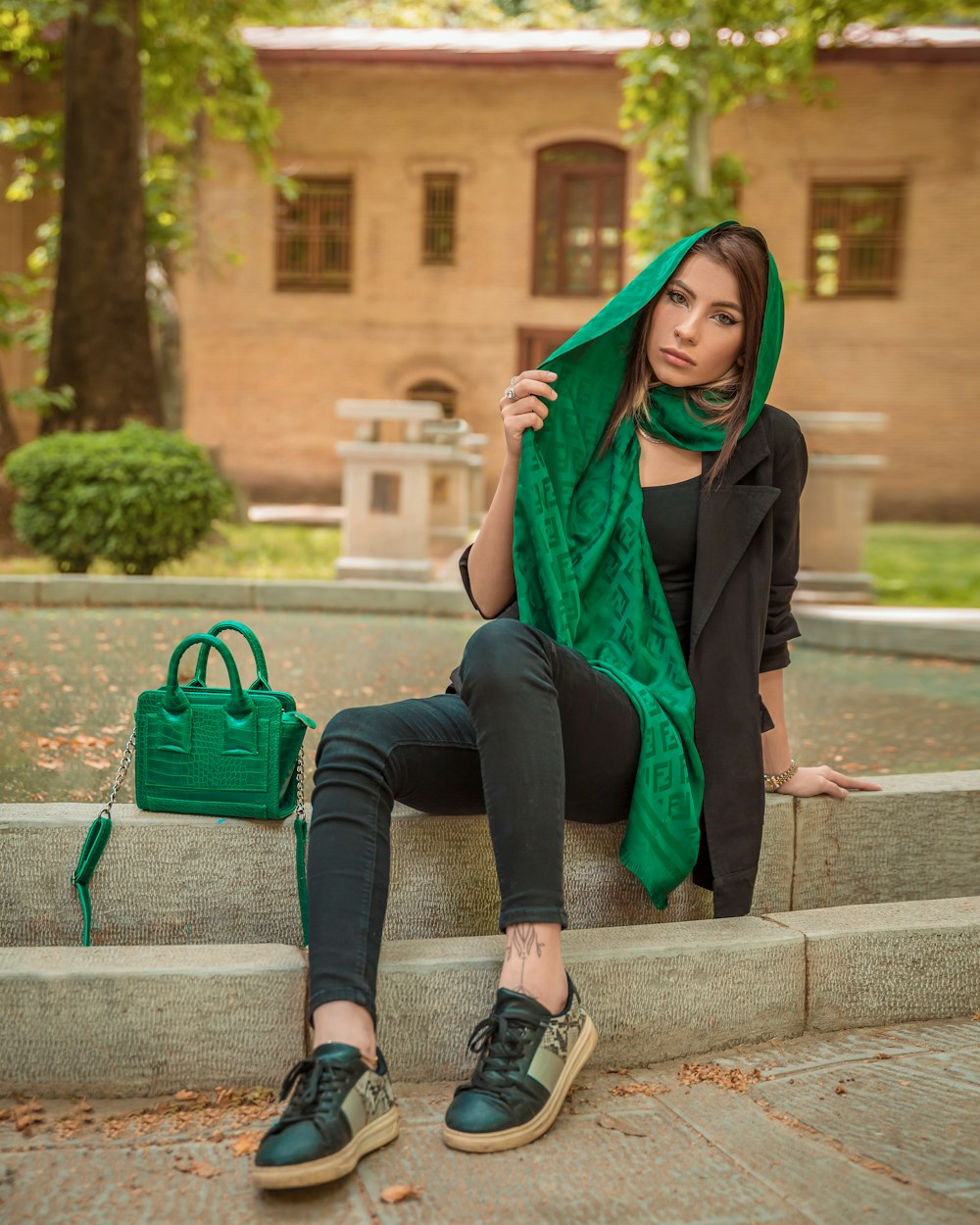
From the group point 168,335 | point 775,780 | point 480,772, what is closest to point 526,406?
point 480,772

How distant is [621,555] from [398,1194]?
1.43 metres

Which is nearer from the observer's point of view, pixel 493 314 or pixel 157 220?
pixel 157 220

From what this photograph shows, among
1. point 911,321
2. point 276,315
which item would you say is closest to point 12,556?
point 276,315

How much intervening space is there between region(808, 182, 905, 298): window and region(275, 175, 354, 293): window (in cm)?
739

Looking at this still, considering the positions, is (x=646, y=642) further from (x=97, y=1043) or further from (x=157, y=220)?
(x=157, y=220)

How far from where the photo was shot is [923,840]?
344cm

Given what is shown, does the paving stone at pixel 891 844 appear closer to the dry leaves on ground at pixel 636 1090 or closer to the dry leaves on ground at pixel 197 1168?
the dry leaves on ground at pixel 636 1090

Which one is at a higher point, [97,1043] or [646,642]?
[646,642]

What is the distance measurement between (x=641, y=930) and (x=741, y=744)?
0.45 m

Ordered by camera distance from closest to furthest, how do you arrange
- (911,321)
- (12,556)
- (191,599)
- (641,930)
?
(641,930) < (191,599) < (12,556) < (911,321)

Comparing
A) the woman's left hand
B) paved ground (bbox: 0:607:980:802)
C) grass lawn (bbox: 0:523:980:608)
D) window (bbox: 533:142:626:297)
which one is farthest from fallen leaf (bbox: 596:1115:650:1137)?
window (bbox: 533:142:626:297)

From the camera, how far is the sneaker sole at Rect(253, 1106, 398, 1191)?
2.14m

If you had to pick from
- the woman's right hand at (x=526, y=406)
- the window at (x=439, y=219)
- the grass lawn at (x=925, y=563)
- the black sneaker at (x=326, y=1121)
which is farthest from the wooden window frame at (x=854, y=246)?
the black sneaker at (x=326, y=1121)

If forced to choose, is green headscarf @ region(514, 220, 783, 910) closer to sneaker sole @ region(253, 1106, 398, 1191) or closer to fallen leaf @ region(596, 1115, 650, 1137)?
fallen leaf @ region(596, 1115, 650, 1137)
